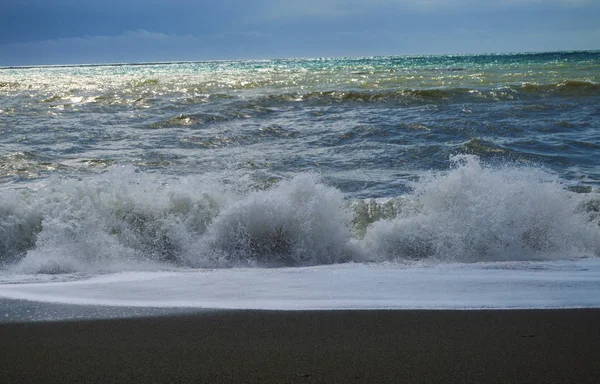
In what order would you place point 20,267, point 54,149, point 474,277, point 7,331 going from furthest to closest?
point 54,149 → point 20,267 → point 474,277 → point 7,331

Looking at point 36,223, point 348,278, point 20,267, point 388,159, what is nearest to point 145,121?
point 388,159

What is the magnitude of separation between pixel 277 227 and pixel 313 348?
2.79 metres

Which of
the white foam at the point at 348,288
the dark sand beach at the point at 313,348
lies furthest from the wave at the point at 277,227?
the dark sand beach at the point at 313,348

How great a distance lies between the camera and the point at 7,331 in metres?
3.79

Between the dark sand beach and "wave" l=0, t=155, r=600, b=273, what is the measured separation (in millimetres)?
1849

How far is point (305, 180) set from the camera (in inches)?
258

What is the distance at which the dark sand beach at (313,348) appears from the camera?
3.11m

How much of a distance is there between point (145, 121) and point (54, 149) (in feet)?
11.5

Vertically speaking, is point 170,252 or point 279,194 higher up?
point 279,194

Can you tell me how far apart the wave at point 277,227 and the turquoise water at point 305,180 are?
0.01m

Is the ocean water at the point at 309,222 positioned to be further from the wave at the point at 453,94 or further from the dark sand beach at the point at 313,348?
the wave at the point at 453,94

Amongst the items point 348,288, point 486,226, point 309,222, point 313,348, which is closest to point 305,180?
point 309,222

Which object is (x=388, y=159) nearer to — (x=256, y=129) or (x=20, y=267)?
(x=256, y=129)

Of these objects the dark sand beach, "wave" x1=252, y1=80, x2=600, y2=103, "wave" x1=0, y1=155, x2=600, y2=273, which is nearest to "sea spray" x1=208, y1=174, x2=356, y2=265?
"wave" x1=0, y1=155, x2=600, y2=273
